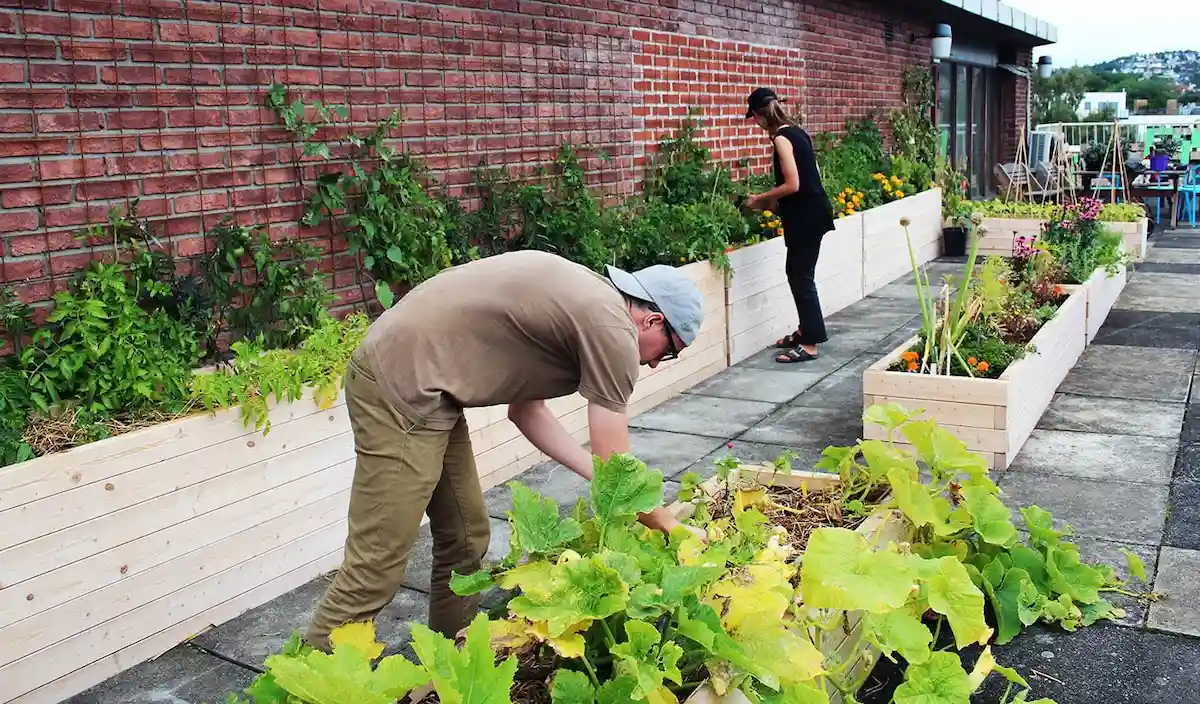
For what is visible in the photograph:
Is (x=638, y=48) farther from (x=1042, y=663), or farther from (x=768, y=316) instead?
(x=1042, y=663)

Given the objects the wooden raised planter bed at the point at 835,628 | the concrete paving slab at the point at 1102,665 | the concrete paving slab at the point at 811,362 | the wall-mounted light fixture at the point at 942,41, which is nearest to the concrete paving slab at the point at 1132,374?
the concrete paving slab at the point at 811,362

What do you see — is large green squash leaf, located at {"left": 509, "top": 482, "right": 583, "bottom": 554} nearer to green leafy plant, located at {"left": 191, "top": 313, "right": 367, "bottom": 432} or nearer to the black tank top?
green leafy plant, located at {"left": 191, "top": 313, "right": 367, "bottom": 432}

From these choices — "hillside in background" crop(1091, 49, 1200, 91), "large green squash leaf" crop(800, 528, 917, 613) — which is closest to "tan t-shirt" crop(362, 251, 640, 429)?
"large green squash leaf" crop(800, 528, 917, 613)

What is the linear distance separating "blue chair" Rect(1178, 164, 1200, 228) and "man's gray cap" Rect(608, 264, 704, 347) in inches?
629

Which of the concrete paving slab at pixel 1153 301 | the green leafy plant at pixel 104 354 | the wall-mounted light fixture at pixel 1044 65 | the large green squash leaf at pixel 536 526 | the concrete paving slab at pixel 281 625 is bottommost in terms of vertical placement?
the concrete paving slab at pixel 281 625

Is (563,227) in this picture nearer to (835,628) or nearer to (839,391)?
(839,391)

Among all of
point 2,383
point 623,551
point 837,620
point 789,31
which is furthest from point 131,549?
point 789,31

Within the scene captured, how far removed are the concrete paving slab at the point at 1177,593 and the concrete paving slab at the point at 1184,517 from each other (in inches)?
3.8

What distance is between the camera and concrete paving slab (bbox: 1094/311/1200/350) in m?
8.15

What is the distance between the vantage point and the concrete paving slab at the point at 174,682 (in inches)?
132

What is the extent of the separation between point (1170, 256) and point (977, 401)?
930cm

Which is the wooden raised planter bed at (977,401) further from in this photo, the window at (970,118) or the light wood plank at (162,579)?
the window at (970,118)

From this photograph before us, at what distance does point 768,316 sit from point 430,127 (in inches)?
135

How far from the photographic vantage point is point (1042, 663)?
3.38 metres
